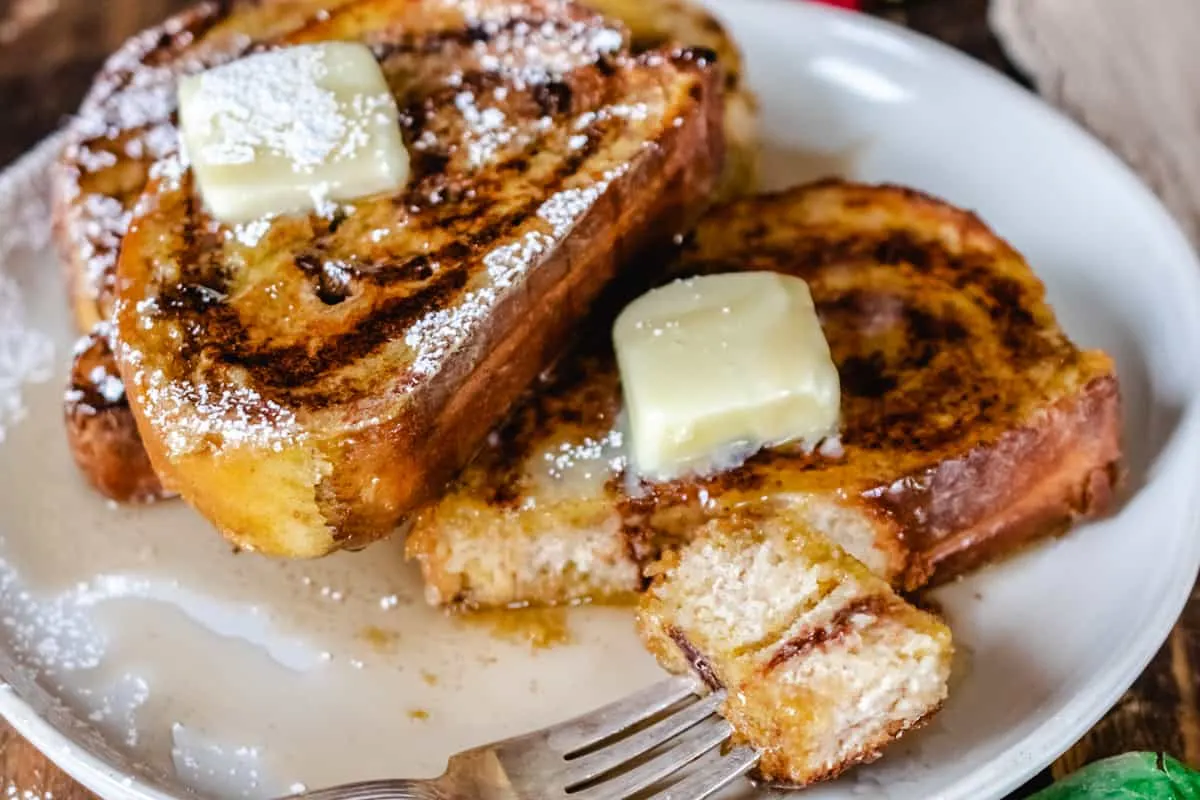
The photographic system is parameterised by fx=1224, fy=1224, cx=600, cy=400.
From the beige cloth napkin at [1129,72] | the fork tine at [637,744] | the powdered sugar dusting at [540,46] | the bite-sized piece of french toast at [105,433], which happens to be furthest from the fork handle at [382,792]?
the beige cloth napkin at [1129,72]

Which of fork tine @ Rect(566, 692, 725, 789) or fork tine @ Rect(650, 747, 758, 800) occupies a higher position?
fork tine @ Rect(650, 747, 758, 800)

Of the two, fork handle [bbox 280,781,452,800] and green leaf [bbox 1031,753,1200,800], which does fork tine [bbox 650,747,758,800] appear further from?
green leaf [bbox 1031,753,1200,800]

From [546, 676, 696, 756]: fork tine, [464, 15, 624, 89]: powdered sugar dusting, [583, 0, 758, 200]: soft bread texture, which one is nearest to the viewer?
[546, 676, 696, 756]: fork tine

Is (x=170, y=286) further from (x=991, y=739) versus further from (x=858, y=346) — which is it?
(x=991, y=739)

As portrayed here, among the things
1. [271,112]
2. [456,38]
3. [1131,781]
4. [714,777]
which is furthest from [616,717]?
[456,38]

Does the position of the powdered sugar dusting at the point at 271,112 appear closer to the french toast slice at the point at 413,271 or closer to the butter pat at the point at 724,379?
the french toast slice at the point at 413,271

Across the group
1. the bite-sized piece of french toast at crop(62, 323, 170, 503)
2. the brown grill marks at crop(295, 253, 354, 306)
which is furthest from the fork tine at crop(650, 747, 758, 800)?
the bite-sized piece of french toast at crop(62, 323, 170, 503)

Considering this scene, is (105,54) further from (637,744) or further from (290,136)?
(637,744)
